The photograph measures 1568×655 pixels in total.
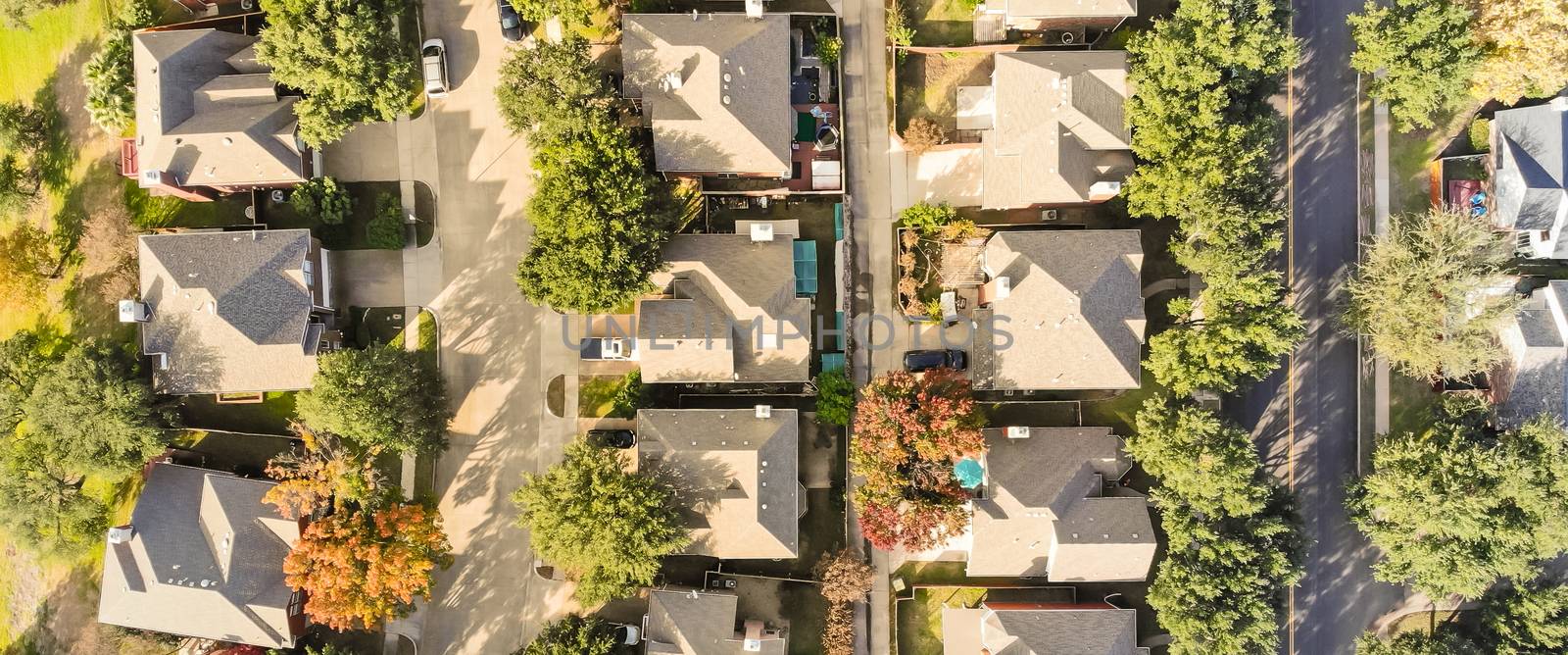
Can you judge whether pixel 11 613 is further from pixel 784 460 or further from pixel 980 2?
pixel 980 2

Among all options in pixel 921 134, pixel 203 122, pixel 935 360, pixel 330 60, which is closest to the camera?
pixel 330 60

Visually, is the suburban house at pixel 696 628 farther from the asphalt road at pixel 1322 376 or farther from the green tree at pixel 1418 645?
the green tree at pixel 1418 645

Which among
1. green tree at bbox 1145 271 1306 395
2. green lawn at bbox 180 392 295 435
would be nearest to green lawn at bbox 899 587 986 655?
green tree at bbox 1145 271 1306 395

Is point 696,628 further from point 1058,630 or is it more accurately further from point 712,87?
point 712,87

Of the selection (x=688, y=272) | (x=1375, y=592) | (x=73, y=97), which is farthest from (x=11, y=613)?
(x=1375, y=592)

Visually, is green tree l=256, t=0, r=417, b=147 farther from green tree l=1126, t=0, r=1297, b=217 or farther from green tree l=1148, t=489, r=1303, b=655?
green tree l=1148, t=489, r=1303, b=655

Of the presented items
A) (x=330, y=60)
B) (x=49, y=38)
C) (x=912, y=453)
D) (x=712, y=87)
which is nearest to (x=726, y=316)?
(x=712, y=87)
